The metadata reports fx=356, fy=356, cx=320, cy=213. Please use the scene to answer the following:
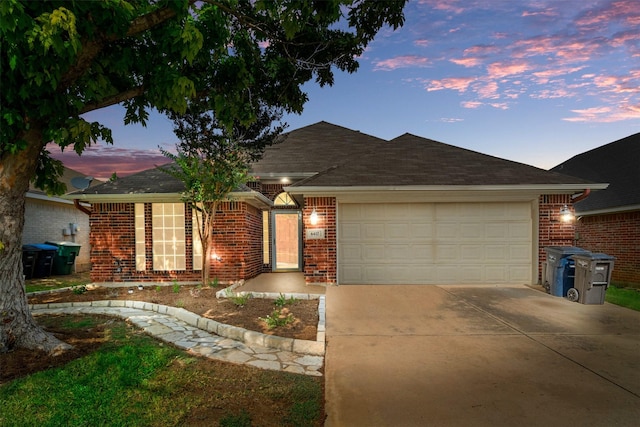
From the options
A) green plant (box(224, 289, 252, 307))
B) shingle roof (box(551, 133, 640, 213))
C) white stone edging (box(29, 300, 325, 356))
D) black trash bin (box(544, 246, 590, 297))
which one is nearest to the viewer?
white stone edging (box(29, 300, 325, 356))

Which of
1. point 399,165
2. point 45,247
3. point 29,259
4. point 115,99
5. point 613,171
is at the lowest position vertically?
point 29,259

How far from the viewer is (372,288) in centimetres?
951

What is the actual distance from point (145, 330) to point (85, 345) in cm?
98

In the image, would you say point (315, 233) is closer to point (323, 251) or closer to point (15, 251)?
point (323, 251)

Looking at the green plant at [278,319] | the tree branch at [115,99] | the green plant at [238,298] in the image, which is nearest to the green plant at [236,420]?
the green plant at [278,319]

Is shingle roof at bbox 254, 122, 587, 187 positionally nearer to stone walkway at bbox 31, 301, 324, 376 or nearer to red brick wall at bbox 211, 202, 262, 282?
red brick wall at bbox 211, 202, 262, 282

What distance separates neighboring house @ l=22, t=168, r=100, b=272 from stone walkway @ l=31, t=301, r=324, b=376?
8965 mm

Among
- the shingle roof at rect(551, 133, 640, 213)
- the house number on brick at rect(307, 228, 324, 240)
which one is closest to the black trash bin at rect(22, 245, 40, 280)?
the house number on brick at rect(307, 228, 324, 240)

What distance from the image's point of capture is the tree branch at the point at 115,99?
528 cm

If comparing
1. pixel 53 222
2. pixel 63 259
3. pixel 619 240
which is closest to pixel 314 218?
pixel 619 240

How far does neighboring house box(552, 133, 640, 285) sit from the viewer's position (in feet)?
38.8

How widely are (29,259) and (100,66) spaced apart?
454 inches

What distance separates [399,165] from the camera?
1112 cm

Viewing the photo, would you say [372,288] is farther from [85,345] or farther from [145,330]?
[85,345]
